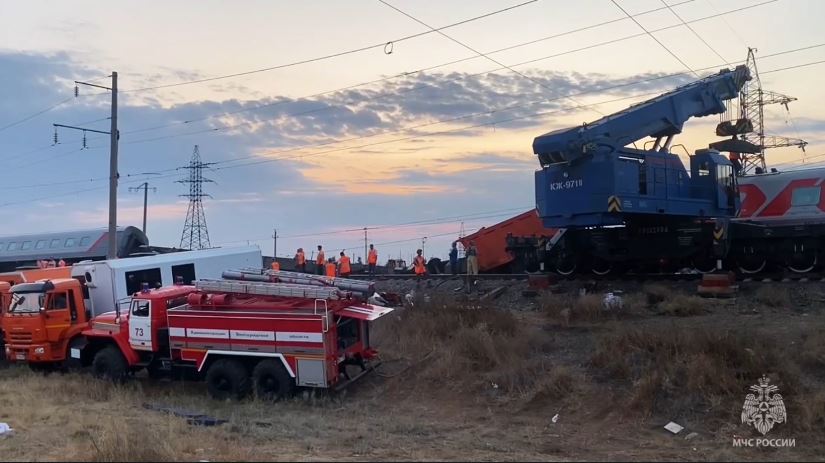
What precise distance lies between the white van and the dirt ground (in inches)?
94.5

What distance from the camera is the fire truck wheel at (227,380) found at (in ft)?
46.2

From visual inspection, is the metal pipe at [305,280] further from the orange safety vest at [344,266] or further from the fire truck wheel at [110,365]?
the orange safety vest at [344,266]

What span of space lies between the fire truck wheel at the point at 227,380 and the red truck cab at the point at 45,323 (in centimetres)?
431

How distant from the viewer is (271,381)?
13.9m

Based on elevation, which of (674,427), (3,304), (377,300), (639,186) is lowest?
(674,427)

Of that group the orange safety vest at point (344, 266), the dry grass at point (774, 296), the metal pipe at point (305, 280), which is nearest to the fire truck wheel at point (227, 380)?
the metal pipe at point (305, 280)

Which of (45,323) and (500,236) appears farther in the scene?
(500,236)

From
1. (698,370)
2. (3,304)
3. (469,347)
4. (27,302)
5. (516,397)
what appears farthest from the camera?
(3,304)

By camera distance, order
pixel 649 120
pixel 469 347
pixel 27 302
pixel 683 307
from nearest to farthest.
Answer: pixel 469 347 < pixel 683 307 < pixel 27 302 < pixel 649 120

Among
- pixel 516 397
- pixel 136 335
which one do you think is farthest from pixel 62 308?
pixel 516 397

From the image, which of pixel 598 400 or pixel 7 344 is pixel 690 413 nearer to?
pixel 598 400

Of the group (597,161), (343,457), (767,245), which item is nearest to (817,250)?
(767,245)

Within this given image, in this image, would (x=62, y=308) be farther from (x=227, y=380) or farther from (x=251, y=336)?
(x=251, y=336)

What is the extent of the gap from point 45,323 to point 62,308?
0.47m
